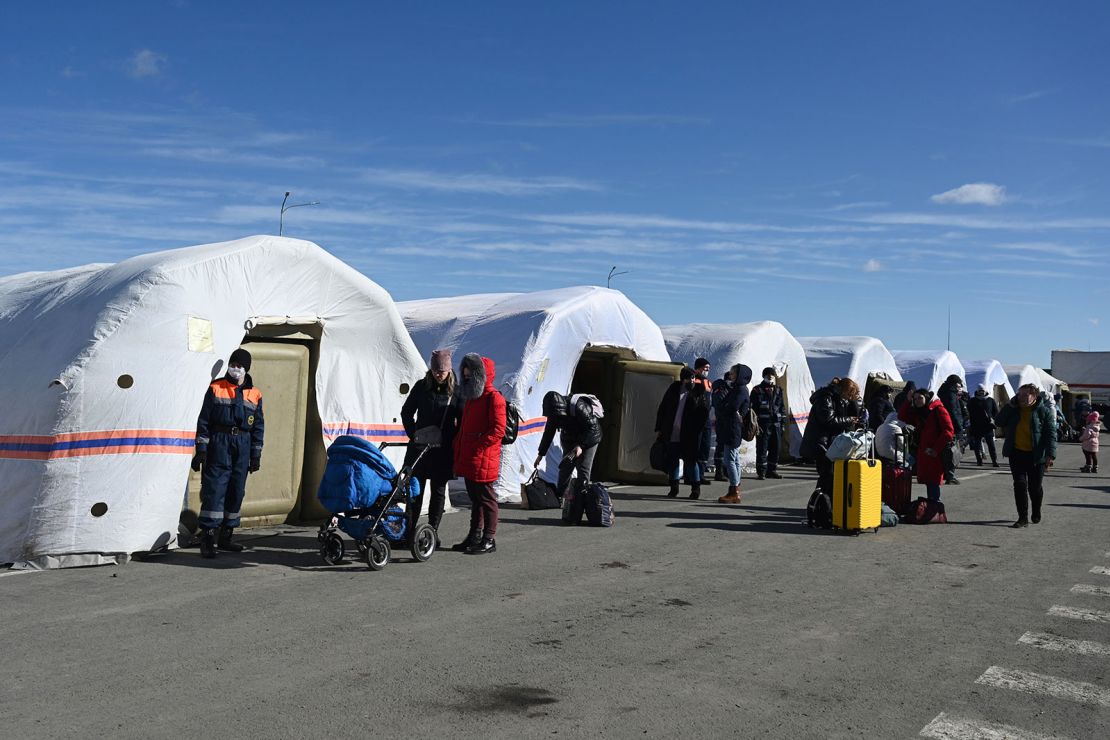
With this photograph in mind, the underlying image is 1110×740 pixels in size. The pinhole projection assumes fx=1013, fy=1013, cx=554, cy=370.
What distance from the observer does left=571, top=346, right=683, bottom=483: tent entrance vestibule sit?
52.3 feet

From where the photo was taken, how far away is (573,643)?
6.12m

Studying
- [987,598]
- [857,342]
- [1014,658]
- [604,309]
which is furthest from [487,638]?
[857,342]

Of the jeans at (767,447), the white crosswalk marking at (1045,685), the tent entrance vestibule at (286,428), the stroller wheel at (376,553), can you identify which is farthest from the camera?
the jeans at (767,447)

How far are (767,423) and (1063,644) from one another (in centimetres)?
1155

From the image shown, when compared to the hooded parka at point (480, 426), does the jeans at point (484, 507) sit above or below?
below

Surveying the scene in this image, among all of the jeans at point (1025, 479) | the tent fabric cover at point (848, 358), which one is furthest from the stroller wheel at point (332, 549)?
the tent fabric cover at point (848, 358)

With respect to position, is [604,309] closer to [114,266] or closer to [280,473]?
[280,473]

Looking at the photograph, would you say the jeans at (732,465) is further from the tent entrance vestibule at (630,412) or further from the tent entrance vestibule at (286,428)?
the tent entrance vestibule at (286,428)

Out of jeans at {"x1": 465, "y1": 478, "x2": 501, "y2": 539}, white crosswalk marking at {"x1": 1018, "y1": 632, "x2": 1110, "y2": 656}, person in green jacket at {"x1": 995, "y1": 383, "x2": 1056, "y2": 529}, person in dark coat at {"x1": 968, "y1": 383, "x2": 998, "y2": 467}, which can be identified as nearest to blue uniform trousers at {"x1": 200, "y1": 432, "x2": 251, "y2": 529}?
jeans at {"x1": 465, "y1": 478, "x2": 501, "y2": 539}

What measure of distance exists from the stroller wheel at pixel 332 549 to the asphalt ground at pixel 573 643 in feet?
0.32

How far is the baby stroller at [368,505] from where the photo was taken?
8.38 metres

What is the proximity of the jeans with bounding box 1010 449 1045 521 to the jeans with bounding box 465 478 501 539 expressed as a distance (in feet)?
20.9

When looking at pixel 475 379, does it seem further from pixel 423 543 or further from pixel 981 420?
pixel 981 420

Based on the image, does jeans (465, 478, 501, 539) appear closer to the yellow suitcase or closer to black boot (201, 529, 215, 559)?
black boot (201, 529, 215, 559)
